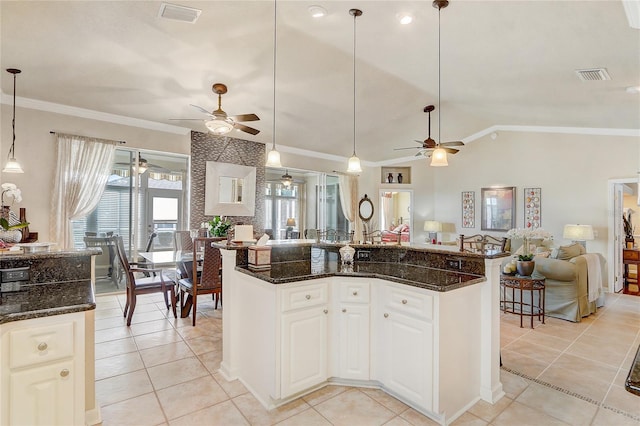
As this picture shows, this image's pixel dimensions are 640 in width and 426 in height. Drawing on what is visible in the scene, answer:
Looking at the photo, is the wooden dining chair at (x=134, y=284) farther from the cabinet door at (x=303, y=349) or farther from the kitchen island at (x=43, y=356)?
the cabinet door at (x=303, y=349)

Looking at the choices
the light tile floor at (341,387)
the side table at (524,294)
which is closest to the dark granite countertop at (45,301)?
the light tile floor at (341,387)

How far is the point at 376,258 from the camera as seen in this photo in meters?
3.03

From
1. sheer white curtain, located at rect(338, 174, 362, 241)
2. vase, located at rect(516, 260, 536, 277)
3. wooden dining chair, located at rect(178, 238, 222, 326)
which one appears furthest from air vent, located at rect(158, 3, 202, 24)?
sheer white curtain, located at rect(338, 174, 362, 241)

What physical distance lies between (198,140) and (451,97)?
179 inches

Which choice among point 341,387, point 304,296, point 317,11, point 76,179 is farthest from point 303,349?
point 76,179

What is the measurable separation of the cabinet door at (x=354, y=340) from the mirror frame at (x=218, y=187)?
431 centimetres

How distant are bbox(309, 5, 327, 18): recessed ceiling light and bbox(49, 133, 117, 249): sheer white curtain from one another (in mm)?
3928

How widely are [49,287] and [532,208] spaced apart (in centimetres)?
765

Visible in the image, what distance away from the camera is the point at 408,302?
7.06 ft

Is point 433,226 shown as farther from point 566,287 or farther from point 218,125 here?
point 218,125

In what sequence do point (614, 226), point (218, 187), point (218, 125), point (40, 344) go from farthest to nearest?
point (218, 187)
point (614, 226)
point (218, 125)
point (40, 344)

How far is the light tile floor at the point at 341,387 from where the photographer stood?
2100 mm

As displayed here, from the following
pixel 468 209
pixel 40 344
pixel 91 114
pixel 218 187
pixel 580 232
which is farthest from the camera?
pixel 468 209

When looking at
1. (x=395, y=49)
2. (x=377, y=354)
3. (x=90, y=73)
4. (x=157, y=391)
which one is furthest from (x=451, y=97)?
(x=157, y=391)
